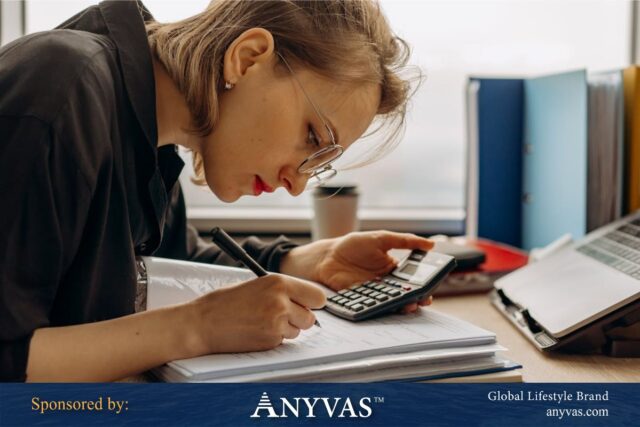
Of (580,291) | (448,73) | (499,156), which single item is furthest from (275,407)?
(448,73)

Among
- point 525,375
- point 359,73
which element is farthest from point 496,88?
point 525,375

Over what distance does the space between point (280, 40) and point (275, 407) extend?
0.39 metres

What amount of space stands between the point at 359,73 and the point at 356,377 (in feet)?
1.16

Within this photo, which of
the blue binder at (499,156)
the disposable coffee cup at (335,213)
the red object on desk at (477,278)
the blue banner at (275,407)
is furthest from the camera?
the blue binder at (499,156)

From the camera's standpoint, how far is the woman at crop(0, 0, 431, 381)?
0.56 m

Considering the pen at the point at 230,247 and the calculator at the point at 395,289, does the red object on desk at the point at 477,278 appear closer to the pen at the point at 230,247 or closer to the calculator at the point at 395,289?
the calculator at the point at 395,289

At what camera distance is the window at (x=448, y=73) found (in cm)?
143

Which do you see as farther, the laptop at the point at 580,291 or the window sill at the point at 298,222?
the window sill at the point at 298,222

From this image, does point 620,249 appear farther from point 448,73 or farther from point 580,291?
point 448,73

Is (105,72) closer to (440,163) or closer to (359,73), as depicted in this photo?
(359,73)

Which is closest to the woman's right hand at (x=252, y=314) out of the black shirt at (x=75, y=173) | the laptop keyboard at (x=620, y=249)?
the black shirt at (x=75, y=173)

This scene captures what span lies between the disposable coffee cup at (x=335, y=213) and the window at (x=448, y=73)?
204 millimetres

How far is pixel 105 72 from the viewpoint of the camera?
0.65 meters

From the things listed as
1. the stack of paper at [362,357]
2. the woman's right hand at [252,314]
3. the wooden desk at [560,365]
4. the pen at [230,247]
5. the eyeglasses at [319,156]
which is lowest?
the wooden desk at [560,365]
